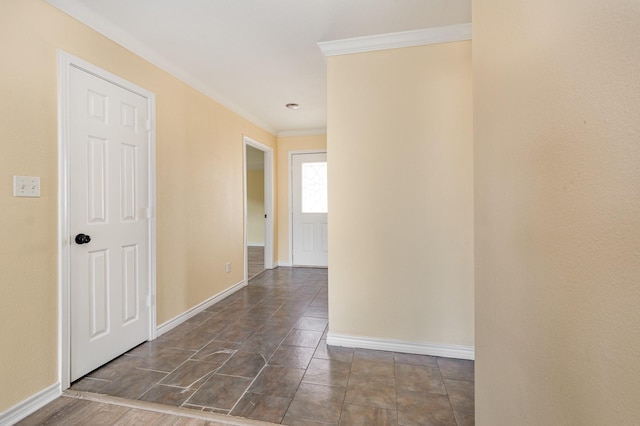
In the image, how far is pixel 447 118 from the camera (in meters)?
2.14

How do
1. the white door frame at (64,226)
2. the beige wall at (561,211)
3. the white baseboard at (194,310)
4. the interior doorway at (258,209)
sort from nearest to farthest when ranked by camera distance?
the beige wall at (561,211), the white door frame at (64,226), the white baseboard at (194,310), the interior doorway at (258,209)

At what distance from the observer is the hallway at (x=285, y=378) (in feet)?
5.17

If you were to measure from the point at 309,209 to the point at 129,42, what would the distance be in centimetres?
353

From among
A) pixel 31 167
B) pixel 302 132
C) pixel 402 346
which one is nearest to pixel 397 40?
pixel 402 346

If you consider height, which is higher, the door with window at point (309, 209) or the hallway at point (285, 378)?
the door with window at point (309, 209)

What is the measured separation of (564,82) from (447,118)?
1632mm

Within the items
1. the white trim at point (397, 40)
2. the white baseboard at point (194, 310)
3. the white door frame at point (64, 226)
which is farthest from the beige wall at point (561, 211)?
the white baseboard at point (194, 310)

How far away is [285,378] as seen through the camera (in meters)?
1.88

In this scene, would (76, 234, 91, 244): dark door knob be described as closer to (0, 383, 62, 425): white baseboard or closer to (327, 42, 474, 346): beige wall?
(0, 383, 62, 425): white baseboard

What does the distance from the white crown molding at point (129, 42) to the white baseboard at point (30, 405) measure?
230 centimetres

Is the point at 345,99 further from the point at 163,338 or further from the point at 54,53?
the point at 163,338

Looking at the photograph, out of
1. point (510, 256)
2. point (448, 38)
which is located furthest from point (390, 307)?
point (448, 38)

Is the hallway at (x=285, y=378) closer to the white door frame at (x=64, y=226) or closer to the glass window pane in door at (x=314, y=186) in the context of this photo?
the white door frame at (x=64, y=226)

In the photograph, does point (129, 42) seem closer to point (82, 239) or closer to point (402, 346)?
point (82, 239)
